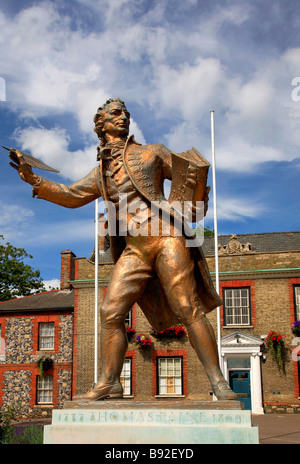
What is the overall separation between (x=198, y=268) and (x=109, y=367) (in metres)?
1.15

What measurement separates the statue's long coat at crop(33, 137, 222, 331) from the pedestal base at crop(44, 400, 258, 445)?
106 centimetres

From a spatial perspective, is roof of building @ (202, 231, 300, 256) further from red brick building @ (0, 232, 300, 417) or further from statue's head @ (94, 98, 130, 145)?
statue's head @ (94, 98, 130, 145)

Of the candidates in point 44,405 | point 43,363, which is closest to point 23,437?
point 43,363

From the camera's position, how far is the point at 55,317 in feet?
87.1

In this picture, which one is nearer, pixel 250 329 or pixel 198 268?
pixel 198 268

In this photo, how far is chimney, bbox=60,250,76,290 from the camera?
2855 cm

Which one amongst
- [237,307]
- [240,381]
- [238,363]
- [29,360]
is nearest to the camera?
[240,381]

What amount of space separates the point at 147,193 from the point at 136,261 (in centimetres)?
61

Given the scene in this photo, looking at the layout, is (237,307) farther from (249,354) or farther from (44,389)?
(44,389)

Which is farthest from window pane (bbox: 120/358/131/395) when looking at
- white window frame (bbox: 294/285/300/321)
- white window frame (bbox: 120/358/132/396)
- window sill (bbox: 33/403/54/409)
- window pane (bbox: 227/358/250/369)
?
white window frame (bbox: 294/285/300/321)

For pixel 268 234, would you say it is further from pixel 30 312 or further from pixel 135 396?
pixel 30 312

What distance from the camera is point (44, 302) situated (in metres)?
27.6

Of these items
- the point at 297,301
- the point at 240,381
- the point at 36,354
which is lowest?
the point at 240,381
